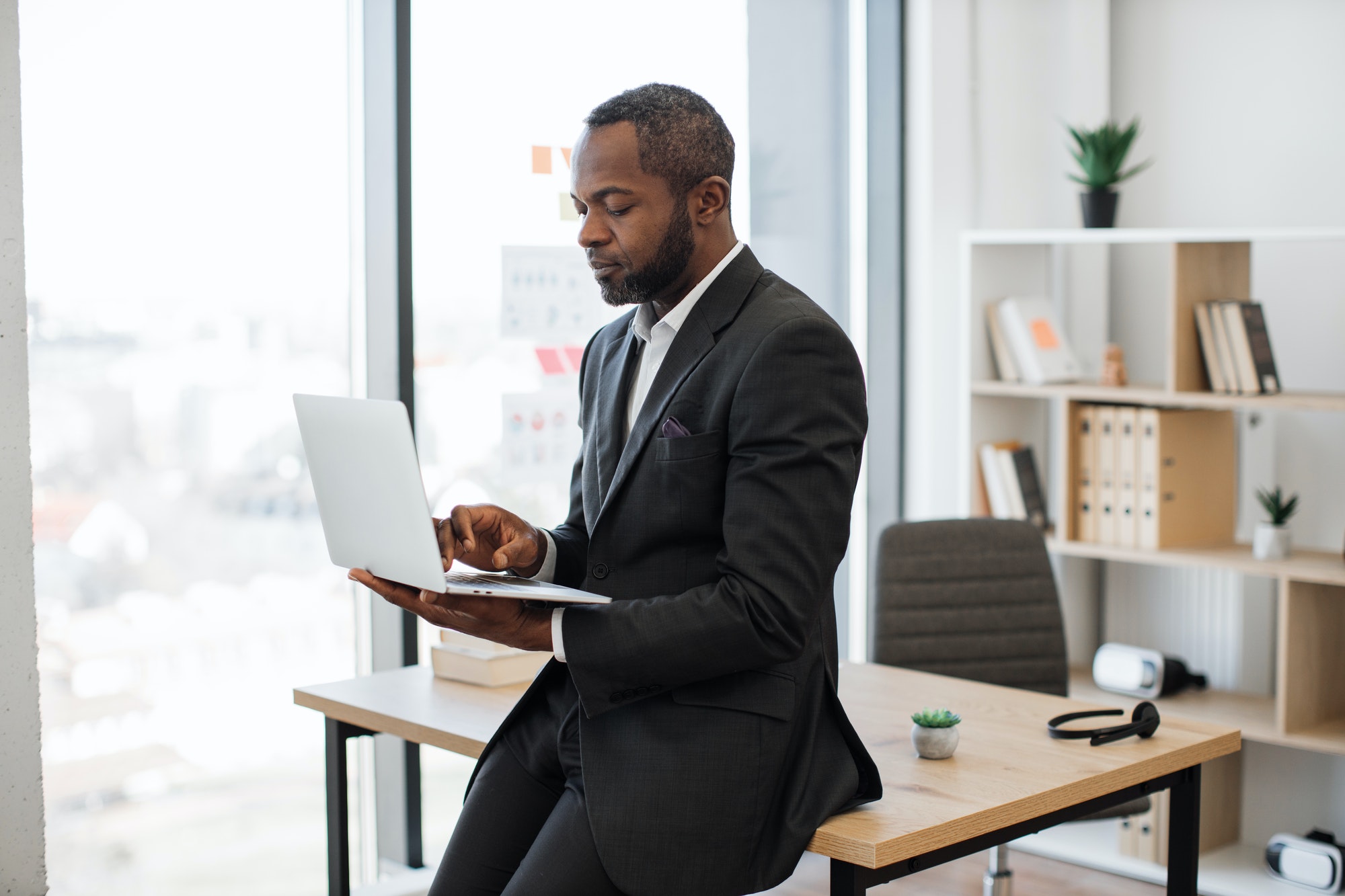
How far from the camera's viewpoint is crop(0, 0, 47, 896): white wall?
2379mm

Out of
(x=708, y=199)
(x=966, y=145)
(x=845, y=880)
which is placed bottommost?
(x=845, y=880)

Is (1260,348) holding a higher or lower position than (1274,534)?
higher

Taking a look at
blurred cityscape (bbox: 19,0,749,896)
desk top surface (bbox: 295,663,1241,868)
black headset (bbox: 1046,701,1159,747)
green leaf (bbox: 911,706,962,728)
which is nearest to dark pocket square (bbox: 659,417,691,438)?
desk top surface (bbox: 295,663,1241,868)

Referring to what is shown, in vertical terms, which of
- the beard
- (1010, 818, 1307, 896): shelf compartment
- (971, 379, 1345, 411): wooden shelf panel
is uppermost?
the beard

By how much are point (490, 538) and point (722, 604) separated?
0.44 meters

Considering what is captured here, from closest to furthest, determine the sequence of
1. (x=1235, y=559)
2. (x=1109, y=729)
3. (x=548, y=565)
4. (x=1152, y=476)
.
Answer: (x=548, y=565) < (x=1109, y=729) < (x=1235, y=559) < (x=1152, y=476)

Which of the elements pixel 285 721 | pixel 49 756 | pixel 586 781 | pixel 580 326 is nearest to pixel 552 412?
pixel 580 326

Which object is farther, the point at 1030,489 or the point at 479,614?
the point at 1030,489

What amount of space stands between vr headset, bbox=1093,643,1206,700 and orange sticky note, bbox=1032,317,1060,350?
2.87 feet

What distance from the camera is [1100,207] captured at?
3691mm

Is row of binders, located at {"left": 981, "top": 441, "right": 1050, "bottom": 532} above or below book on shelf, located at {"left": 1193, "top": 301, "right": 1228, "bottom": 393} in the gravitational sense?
below

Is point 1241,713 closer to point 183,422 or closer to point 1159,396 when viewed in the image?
point 1159,396

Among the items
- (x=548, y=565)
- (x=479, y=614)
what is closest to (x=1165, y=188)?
(x=548, y=565)

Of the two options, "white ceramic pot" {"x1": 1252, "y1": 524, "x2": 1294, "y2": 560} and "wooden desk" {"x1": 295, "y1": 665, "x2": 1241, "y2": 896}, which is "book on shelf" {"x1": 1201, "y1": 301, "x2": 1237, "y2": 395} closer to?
"white ceramic pot" {"x1": 1252, "y1": 524, "x2": 1294, "y2": 560}
